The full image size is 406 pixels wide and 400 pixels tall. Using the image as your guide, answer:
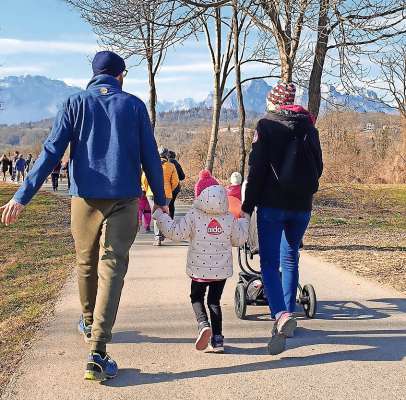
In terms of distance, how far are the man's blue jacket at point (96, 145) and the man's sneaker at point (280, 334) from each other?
148cm

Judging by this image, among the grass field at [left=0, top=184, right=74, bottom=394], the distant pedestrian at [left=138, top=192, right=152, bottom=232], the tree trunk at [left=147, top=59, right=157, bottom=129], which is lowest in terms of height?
the grass field at [left=0, top=184, right=74, bottom=394]

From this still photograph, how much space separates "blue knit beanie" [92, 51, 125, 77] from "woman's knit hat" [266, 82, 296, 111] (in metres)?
1.27

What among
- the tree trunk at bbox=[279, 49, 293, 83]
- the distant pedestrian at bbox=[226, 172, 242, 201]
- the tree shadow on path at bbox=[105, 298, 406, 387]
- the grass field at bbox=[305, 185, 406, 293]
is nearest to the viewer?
the tree shadow on path at bbox=[105, 298, 406, 387]

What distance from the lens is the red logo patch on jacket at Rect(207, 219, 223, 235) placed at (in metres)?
4.88

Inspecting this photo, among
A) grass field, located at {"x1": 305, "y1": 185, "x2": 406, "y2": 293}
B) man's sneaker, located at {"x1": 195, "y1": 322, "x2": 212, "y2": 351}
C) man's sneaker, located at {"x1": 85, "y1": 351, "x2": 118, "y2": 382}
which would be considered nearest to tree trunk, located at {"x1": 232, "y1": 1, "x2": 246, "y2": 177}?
grass field, located at {"x1": 305, "y1": 185, "x2": 406, "y2": 293}

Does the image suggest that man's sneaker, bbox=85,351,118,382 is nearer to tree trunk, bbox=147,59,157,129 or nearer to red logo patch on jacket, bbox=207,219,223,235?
red logo patch on jacket, bbox=207,219,223,235

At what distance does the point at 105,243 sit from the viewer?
4.28m

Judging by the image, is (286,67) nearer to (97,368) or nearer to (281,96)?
(281,96)

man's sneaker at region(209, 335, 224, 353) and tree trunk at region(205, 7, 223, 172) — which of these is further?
tree trunk at region(205, 7, 223, 172)

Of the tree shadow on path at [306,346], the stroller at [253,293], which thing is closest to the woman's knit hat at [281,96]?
the stroller at [253,293]

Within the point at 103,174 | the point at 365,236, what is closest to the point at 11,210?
the point at 103,174

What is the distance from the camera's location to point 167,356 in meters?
4.69

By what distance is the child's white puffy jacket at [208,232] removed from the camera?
4.84 meters

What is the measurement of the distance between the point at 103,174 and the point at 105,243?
0.46m
